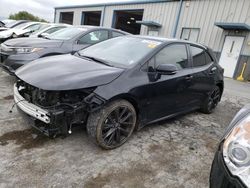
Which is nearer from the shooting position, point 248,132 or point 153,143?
point 248,132

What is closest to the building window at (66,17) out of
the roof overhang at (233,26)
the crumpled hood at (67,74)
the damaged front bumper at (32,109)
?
the roof overhang at (233,26)

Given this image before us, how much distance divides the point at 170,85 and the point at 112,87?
3.59ft

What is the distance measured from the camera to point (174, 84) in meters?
3.56

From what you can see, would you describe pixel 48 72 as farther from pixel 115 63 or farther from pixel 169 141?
pixel 169 141

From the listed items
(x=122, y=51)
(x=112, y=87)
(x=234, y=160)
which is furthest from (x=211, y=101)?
(x=234, y=160)

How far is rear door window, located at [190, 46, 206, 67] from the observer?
4121 millimetres

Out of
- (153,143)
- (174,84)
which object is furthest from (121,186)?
(174,84)

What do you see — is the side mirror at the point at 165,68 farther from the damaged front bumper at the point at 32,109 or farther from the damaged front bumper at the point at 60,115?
the damaged front bumper at the point at 32,109

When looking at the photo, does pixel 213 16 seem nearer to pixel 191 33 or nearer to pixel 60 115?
pixel 191 33

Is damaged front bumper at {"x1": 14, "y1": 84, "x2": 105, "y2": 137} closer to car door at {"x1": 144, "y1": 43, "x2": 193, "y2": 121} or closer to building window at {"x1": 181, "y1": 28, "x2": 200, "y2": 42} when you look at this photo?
car door at {"x1": 144, "y1": 43, "x2": 193, "y2": 121}

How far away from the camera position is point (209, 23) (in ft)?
42.5

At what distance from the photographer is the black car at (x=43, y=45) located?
4688mm

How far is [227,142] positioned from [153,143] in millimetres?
1752

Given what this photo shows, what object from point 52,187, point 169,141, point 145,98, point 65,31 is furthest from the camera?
point 65,31
